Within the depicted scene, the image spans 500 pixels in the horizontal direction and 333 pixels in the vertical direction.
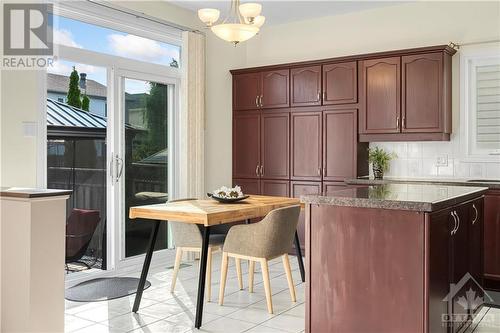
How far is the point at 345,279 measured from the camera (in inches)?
114

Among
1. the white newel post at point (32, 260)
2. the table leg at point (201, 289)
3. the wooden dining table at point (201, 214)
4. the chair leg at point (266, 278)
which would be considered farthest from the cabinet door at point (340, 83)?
the white newel post at point (32, 260)

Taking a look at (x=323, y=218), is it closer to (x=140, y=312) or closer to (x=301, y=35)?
(x=140, y=312)

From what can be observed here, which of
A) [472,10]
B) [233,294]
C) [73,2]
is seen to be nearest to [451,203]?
[233,294]

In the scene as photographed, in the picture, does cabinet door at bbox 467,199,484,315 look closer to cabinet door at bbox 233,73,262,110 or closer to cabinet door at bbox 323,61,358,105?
cabinet door at bbox 323,61,358,105

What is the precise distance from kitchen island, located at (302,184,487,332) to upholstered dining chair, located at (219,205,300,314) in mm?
793

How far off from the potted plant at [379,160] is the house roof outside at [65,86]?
298 cm

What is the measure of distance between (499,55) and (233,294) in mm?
3531

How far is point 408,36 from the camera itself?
5.63 meters

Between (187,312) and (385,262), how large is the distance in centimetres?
176

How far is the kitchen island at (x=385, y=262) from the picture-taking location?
2660mm

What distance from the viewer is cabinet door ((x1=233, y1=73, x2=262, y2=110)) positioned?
6367 mm

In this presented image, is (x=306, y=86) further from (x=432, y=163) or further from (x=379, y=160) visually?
(x=432, y=163)

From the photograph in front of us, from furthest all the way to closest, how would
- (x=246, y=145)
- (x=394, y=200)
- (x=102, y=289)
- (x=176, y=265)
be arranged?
(x=246, y=145)
(x=102, y=289)
(x=176, y=265)
(x=394, y=200)

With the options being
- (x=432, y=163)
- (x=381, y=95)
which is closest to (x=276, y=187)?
(x=381, y=95)
